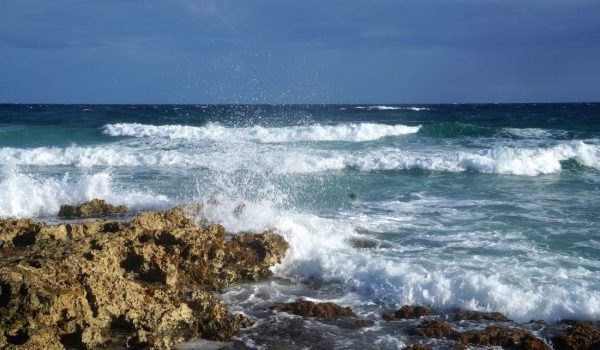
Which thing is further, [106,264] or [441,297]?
[441,297]

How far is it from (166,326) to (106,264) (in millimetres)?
1200

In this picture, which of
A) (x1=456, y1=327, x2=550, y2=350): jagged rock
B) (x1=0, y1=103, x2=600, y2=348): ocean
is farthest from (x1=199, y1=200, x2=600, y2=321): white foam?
(x1=456, y1=327, x2=550, y2=350): jagged rock

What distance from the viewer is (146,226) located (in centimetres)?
763

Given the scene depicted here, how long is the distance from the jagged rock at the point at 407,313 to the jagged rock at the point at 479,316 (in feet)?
1.15

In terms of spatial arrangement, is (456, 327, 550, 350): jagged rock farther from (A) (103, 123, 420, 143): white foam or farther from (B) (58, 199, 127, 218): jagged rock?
(A) (103, 123, 420, 143): white foam

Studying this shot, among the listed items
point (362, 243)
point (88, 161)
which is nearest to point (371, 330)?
point (362, 243)

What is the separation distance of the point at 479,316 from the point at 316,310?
6.17 feet

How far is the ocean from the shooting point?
6539 millimetres

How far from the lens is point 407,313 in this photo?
6.16 m

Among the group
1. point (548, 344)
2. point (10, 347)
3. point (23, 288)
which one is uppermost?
point (23, 288)

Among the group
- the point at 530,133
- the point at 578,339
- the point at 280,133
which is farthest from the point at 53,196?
the point at 530,133

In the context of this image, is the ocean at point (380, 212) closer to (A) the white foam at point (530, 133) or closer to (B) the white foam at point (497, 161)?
(B) the white foam at point (497, 161)

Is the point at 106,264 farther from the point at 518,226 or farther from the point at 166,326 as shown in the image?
the point at 518,226

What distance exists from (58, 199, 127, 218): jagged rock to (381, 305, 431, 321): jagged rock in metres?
6.12
